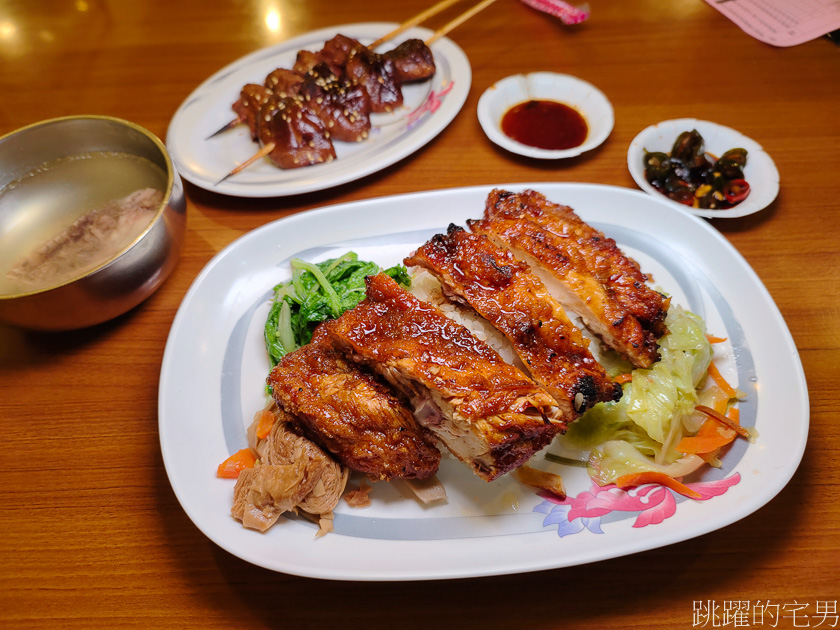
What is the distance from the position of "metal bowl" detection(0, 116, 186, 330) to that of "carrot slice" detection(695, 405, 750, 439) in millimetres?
2694

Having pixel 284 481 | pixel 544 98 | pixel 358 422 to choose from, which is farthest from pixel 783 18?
pixel 284 481

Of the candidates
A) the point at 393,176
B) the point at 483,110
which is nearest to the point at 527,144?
the point at 483,110

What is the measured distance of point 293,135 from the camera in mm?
3578

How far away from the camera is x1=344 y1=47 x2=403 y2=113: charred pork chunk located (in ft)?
13.1

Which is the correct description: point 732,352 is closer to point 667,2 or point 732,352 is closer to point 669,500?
point 669,500

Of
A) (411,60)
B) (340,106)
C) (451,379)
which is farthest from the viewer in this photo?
(411,60)

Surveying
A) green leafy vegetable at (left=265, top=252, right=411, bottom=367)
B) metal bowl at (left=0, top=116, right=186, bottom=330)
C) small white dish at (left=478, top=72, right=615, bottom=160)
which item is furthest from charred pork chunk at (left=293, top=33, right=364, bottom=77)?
green leafy vegetable at (left=265, top=252, right=411, bottom=367)

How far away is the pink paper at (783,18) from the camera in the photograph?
448cm

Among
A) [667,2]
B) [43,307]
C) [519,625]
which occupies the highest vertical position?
[667,2]

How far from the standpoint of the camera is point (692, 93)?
4156 mm

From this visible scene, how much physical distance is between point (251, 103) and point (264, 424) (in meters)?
2.56

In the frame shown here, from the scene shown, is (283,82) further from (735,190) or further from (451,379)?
(735,190)

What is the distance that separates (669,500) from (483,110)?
2.87 meters

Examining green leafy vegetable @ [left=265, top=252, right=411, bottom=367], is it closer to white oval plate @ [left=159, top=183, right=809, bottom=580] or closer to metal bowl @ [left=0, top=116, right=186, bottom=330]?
white oval plate @ [left=159, top=183, right=809, bottom=580]
